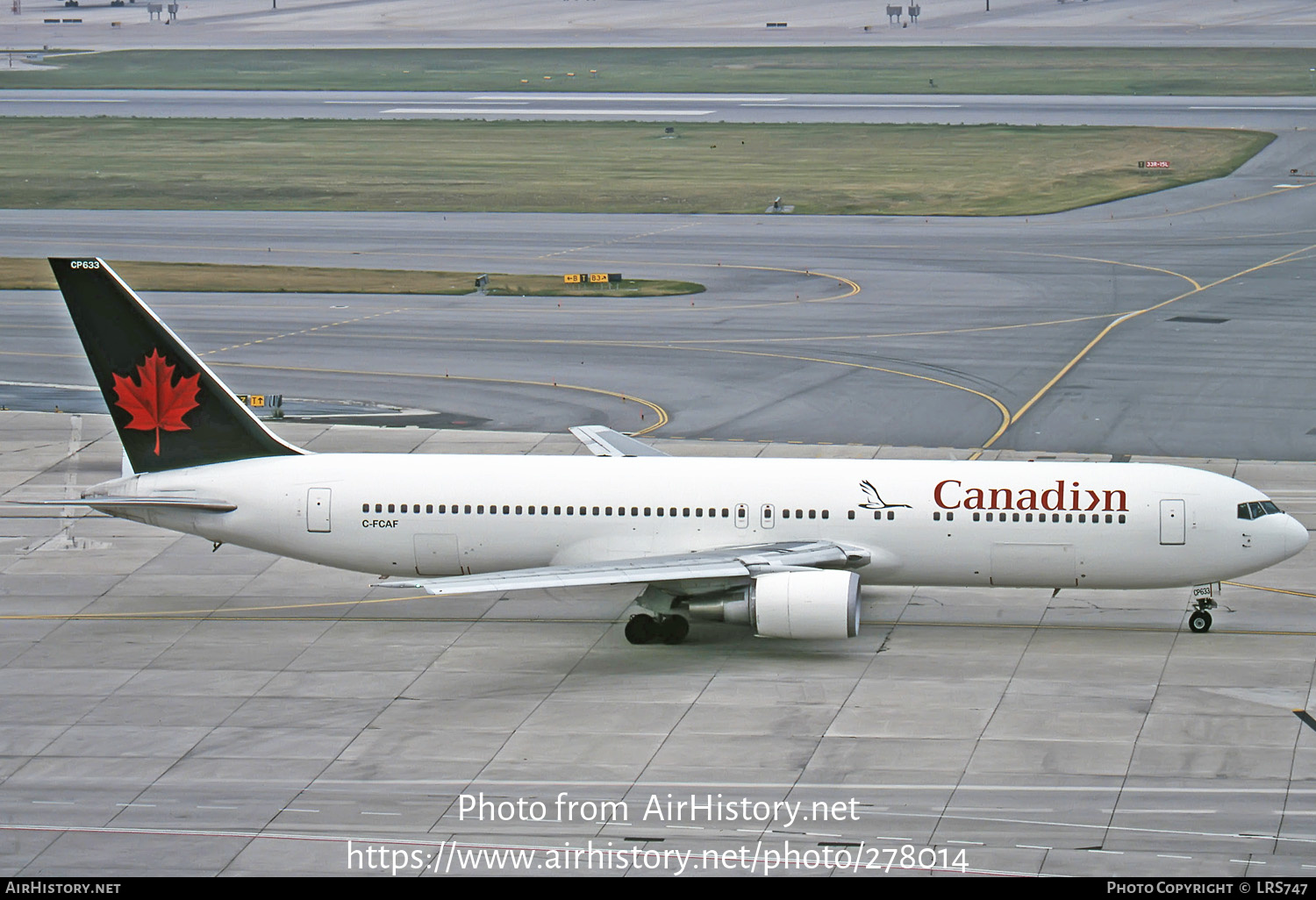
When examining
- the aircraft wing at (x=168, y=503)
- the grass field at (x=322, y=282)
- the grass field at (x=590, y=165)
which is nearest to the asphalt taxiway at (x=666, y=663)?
the aircraft wing at (x=168, y=503)

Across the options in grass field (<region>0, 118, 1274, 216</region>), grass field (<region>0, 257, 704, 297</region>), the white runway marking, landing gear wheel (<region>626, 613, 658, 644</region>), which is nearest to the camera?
landing gear wheel (<region>626, 613, 658, 644</region>)

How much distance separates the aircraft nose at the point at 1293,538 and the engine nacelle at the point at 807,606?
34.5 ft

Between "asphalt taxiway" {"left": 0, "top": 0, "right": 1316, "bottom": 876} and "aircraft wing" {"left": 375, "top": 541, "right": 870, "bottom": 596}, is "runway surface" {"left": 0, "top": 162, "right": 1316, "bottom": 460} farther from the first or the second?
"aircraft wing" {"left": 375, "top": 541, "right": 870, "bottom": 596}

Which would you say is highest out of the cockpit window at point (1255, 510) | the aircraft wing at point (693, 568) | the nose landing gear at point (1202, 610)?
the cockpit window at point (1255, 510)

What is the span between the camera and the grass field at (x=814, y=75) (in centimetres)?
16825

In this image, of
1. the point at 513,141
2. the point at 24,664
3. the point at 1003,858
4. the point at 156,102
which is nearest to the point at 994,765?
the point at 1003,858

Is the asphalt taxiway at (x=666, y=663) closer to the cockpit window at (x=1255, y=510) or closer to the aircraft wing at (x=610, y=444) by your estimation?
the cockpit window at (x=1255, y=510)

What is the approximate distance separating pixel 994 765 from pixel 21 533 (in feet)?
99.0

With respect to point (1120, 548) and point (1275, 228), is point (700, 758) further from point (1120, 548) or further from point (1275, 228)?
point (1275, 228)

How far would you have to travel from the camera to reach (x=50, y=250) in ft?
307

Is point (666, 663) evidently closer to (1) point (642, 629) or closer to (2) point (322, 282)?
(1) point (642, 629)

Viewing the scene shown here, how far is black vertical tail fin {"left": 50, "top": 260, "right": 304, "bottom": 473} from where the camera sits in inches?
1673

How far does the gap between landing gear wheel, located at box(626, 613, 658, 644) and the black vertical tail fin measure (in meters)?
9.86

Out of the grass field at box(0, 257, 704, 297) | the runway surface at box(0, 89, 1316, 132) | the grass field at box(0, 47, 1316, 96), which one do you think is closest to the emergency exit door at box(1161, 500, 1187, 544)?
the grass field at box(0, 257, 704, 297)
